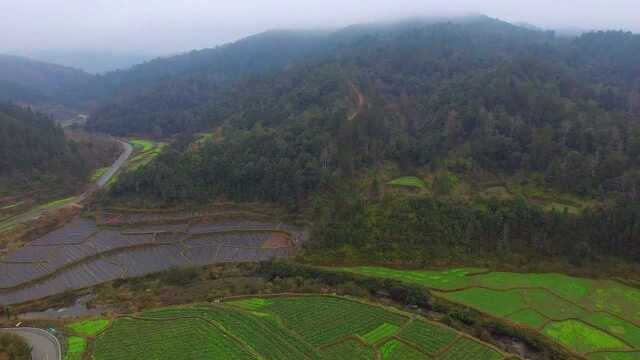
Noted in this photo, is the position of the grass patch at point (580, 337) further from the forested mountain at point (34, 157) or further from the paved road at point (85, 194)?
the forested mountain at point (34, 157)

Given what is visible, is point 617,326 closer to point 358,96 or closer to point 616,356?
point 616,356

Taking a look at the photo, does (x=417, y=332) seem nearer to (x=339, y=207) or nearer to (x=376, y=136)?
(x=339, y=207)

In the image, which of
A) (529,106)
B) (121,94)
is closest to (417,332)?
(529,106)

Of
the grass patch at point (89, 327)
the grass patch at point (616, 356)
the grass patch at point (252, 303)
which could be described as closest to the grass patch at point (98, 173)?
the grass patch at point (89, 327)

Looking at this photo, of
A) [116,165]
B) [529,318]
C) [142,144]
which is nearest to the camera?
[529,318]

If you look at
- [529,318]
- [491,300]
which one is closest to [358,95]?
[491,300]
